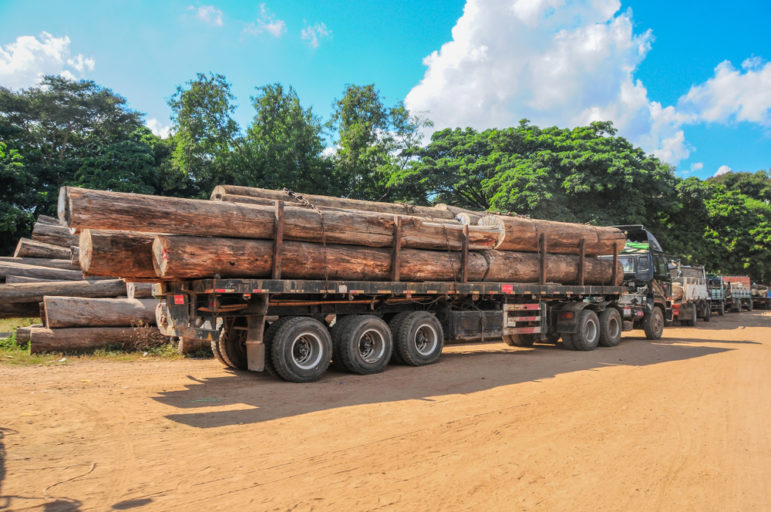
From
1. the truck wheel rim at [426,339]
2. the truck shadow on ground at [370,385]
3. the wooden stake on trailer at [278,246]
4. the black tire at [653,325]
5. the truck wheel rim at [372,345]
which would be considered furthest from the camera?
the black tire at [653,325]

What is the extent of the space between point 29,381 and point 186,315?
251 cm

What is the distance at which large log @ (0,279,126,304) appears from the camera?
475 inches

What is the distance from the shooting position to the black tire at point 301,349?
8.16m

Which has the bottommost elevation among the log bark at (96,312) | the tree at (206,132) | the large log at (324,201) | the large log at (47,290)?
the log bark at (96,312)

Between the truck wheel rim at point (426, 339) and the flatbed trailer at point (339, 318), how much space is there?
0.07 feet

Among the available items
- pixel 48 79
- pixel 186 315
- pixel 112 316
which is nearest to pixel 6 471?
pixel 186 315

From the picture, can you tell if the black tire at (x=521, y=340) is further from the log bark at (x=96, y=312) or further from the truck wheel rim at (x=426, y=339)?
the log bark at (x=96, y=312)

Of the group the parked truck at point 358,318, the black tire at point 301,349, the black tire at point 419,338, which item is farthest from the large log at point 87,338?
the black tire at point 419,338

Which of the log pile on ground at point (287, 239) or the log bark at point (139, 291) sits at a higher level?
the log pile on ground at point (287, 239)

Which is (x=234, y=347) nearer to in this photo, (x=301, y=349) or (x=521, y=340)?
(x=301, y=349)

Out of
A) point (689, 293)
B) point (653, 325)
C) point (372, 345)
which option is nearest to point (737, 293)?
point (689, 293)

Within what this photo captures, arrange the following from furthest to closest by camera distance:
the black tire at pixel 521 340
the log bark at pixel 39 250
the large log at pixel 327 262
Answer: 1. the log bark at pixel 39 250
2. the black tire at pixel 521 340
3. the large log at pixel 327 262

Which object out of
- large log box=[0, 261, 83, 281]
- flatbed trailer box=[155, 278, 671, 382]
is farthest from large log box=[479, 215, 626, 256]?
large log box=[0, 261, 83, 281]

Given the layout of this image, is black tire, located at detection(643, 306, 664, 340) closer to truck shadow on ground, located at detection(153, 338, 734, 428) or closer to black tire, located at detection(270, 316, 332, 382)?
truck shadow on ground, located at detection(153, 338, 734, 428)
